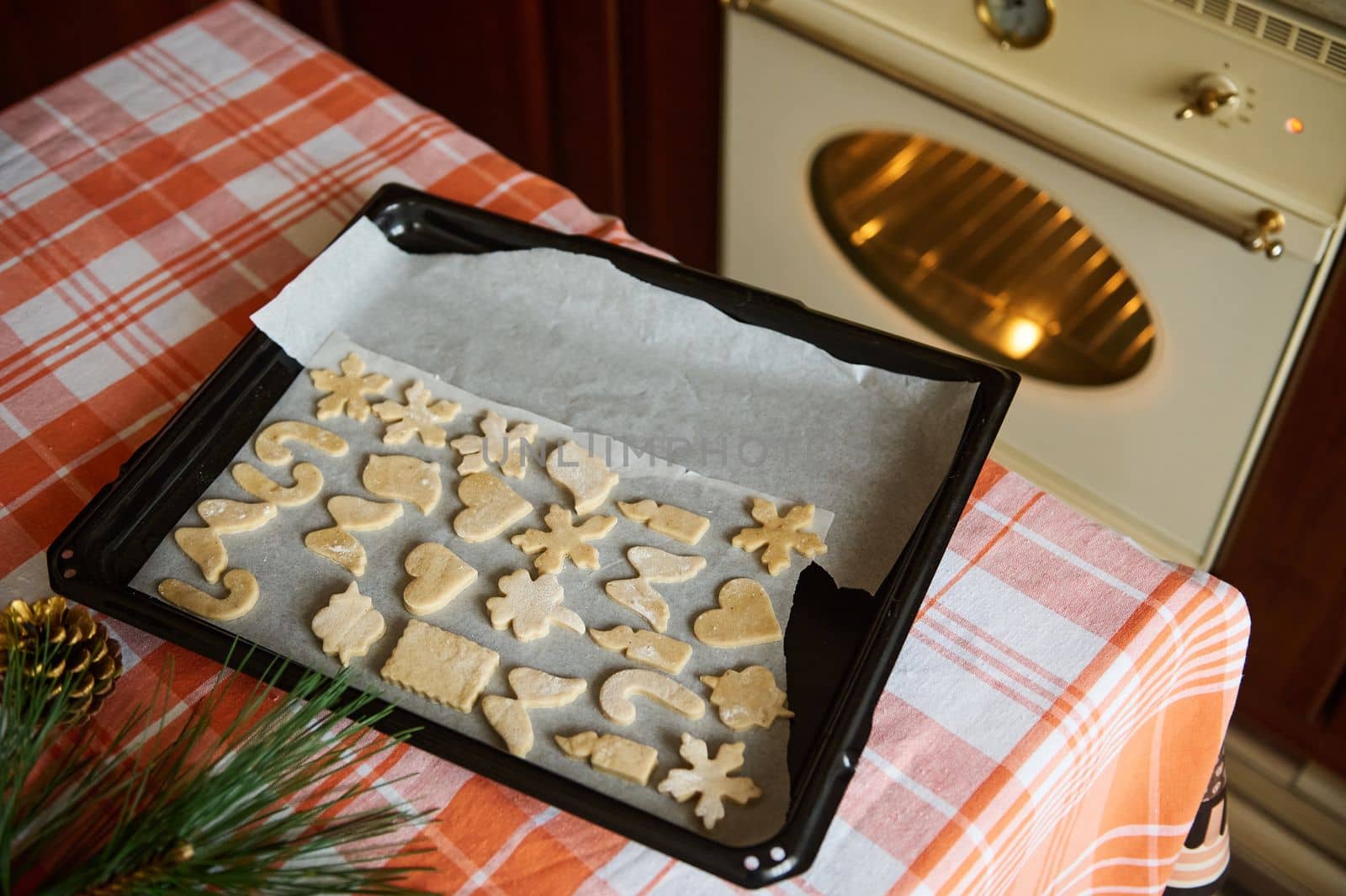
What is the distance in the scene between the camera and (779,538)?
785 millimetres

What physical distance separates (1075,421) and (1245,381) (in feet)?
0.66

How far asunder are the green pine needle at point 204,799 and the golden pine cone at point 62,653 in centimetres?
1

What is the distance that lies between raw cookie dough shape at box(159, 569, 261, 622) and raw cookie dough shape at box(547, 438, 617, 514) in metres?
0.21

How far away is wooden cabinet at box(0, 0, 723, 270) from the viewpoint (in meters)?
1.51

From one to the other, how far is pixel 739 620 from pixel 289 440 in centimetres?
35

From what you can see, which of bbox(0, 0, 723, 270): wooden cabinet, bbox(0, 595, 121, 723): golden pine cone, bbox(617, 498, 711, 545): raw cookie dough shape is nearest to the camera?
bbox(0, 595, 121, 723): golden pine cone

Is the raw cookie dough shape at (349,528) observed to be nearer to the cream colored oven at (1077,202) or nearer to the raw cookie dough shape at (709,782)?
the raw cookie dough shape at (709,782)

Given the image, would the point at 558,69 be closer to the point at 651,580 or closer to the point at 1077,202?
the point at 1077,202

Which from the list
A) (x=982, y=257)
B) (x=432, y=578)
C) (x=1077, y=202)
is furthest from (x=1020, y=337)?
(x=432, y=578)

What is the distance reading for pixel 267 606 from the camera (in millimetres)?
759

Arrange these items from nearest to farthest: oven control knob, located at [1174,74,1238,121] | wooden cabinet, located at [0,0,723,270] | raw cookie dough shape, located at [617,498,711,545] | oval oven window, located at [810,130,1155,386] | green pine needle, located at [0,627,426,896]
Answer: green pine needle, located at [0,627,426,896], raw cookie dough shape, located at [617,498,711,545], oven control knob, located at [1174,74,1238,121], oval oven window, located at [810,130,1155,386], wooden cabinet, located at [0,0,723,270]

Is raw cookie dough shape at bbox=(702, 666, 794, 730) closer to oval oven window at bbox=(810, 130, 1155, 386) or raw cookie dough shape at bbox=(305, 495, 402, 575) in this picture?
raw cookie dough shape at bbox=(305, 495, 402, 575)

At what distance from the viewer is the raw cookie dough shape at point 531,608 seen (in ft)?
2.43

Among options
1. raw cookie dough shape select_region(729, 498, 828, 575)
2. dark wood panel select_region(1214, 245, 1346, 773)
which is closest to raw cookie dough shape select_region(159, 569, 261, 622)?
raw cookie dough shape select_region(729, 498, 828, 575)
